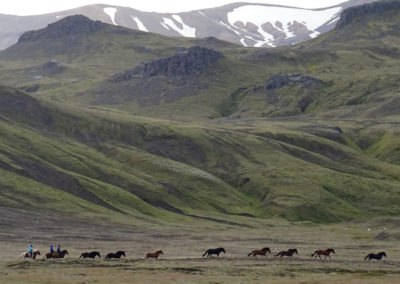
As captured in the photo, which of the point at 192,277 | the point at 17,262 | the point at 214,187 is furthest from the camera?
the point at 214,187

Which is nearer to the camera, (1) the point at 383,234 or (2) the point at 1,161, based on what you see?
(1) the point at 383,234

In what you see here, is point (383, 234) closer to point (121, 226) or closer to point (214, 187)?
point (121, 226)

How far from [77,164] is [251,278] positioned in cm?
13344

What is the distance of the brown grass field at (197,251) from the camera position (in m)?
60.0

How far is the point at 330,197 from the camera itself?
193875mm

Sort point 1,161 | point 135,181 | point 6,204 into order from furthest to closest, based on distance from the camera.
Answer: point 135,181 → point 1,161 → point 6,204

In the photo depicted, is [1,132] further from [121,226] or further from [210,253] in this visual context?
[210,253]

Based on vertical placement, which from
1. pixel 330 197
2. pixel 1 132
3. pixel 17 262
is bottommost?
pixel 17 262

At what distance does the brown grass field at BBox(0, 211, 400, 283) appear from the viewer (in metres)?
60.0

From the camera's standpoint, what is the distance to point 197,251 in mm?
93312

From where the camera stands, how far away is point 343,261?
254ft

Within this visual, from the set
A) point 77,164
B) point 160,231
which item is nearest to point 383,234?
point 160,231

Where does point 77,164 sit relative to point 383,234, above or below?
above

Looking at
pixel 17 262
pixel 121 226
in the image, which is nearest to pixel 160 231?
pixel 121 226
